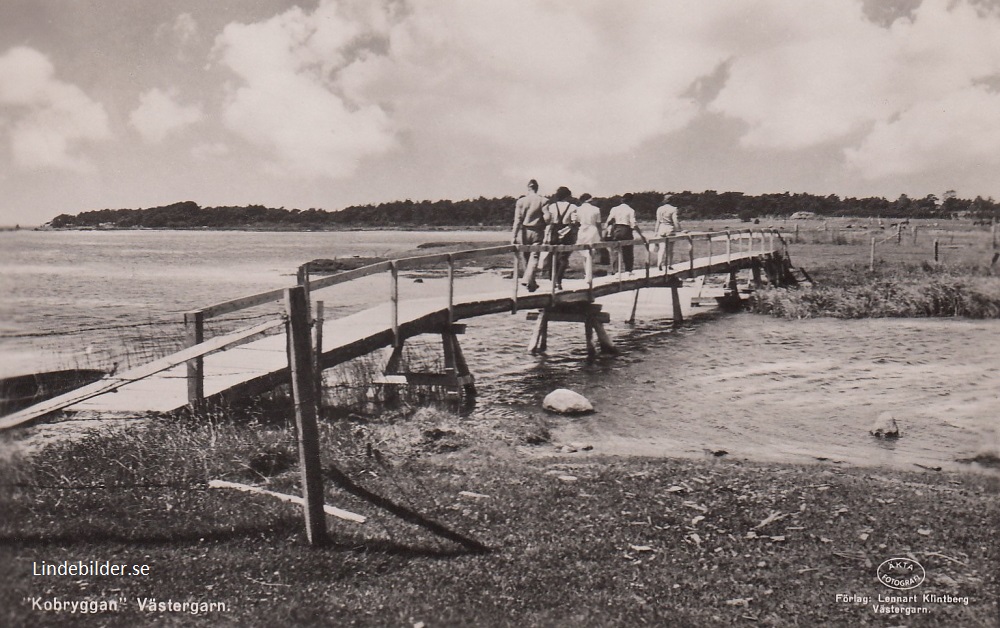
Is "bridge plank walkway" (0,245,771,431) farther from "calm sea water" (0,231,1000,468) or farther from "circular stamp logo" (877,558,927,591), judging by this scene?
"circular stamp logo" (877,558,927,591)

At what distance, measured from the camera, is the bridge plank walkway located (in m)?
4.56

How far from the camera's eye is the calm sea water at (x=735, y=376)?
8312mm

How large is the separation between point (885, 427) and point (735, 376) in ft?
13.0

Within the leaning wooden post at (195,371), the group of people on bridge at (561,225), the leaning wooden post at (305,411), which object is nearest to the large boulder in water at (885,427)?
the group of people on bridge at (561,225)

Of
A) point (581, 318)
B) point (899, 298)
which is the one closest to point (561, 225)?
point (581, 318)

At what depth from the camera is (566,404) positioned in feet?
32.7

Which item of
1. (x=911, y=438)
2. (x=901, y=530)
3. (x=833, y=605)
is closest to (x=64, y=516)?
(x=833, y=605)

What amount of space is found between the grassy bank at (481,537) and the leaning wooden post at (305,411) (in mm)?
197

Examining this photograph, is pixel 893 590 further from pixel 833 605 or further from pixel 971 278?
pixel 971 278

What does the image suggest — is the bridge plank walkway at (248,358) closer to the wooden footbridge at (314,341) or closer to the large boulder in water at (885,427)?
the wooden footbridge at (314,341)

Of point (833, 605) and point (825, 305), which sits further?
point (825, 305)

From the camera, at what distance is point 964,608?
4.21m

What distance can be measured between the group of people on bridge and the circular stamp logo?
29.1 feet

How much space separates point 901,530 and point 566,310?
1006 cm
